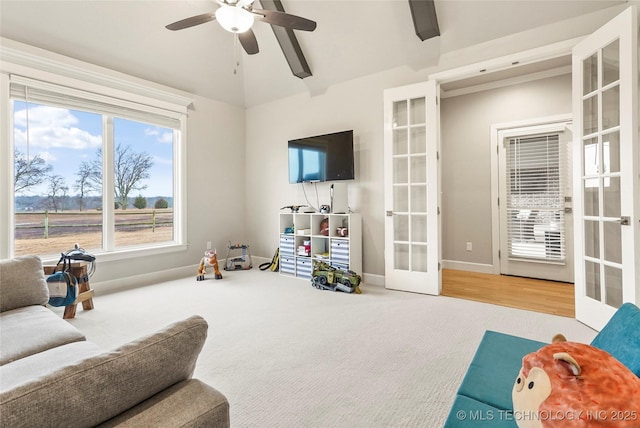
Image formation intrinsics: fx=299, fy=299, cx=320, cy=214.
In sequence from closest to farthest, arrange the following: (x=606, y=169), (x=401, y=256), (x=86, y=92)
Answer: (x=606, y=169)
(x=86, y=92)
(x=401, y=256)

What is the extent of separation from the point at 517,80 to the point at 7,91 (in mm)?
6036

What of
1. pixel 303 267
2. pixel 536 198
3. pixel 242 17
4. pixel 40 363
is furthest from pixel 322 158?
pixel 40 363

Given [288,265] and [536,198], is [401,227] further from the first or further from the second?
[536,198]

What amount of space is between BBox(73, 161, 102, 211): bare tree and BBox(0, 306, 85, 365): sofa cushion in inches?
84.2

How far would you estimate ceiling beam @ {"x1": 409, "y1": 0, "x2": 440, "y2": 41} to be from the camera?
3.01 m

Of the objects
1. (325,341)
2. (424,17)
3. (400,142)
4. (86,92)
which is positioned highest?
(424,17)

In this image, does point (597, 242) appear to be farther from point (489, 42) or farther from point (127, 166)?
point (127, 166)

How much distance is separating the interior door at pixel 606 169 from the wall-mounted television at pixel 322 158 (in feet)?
7.53

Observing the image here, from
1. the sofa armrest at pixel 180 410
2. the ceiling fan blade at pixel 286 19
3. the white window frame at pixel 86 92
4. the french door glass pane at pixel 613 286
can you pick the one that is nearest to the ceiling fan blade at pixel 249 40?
the ceiling fan blade at pixel 286 19

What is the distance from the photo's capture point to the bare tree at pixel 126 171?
3709mm

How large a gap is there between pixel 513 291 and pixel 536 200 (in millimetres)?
1444

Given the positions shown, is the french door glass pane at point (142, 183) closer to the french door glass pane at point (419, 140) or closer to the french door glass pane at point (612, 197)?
the french door glass pane at point (419, 140)

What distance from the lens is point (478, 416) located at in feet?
3.09

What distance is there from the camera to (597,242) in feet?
8.23
